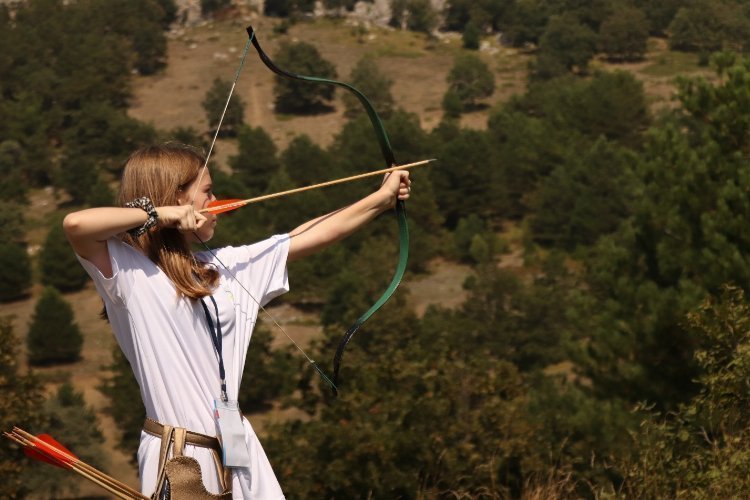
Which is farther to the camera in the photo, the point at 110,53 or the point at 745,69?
the point at 110,53

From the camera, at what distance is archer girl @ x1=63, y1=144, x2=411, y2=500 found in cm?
245

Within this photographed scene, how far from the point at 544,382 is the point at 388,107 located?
46068mm

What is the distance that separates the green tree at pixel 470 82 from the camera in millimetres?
82750

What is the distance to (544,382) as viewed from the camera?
123 ft

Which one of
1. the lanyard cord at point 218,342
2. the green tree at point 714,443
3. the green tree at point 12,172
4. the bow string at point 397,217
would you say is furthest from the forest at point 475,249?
the lanyard cord at point 218,342

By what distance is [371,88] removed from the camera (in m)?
81.1

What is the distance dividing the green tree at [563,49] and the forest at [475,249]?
0.19 meters

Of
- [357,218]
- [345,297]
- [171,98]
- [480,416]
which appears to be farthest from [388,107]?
[357,218]

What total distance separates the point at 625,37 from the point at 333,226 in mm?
87525

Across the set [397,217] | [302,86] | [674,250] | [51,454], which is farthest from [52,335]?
[51,454]

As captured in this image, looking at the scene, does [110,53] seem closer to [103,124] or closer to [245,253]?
[103,124]

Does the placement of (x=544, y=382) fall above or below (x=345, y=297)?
above

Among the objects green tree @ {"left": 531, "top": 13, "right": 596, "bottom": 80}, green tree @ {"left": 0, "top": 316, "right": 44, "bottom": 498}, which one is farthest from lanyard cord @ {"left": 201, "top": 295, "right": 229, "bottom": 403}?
green tree @ {"left": 531, "top": 13, "right": 596, "bottom": 80}

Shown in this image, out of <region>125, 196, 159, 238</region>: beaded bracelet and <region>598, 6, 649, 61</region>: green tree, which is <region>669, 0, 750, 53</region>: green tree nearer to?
<region>598, 6, 649, 61</region>: green tree
